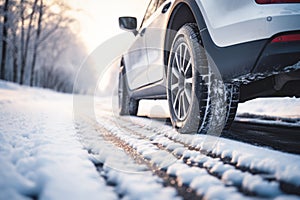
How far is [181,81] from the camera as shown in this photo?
228 centimetres

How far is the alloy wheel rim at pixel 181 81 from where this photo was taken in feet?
7.06

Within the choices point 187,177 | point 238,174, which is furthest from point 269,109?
point 187,177

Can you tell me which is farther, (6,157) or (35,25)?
(35,25)

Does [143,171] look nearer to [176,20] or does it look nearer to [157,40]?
[176,20]

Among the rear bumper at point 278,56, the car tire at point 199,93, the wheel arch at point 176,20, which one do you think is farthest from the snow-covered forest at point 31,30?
the rear bumper at point 278,56

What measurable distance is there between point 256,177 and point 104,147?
1010 mm

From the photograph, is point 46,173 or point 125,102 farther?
point 125,102

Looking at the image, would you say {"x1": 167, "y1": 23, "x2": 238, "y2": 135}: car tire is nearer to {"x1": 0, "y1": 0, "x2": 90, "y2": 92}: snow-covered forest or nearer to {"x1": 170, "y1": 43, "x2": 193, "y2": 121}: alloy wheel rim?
{"x1": 170, "y1": 43, "x2": 193, "y2": 121}: alloy wheel rim

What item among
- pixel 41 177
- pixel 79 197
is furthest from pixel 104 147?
pixel 79 197

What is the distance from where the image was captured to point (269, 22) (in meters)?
1.43

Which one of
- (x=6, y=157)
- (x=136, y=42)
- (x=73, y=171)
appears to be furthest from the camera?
(x=136, y=42)

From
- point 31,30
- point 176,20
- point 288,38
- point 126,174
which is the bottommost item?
point 126,174

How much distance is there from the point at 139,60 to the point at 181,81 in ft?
4.48

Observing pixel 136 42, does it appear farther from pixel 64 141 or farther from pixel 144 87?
pixel 64 141
